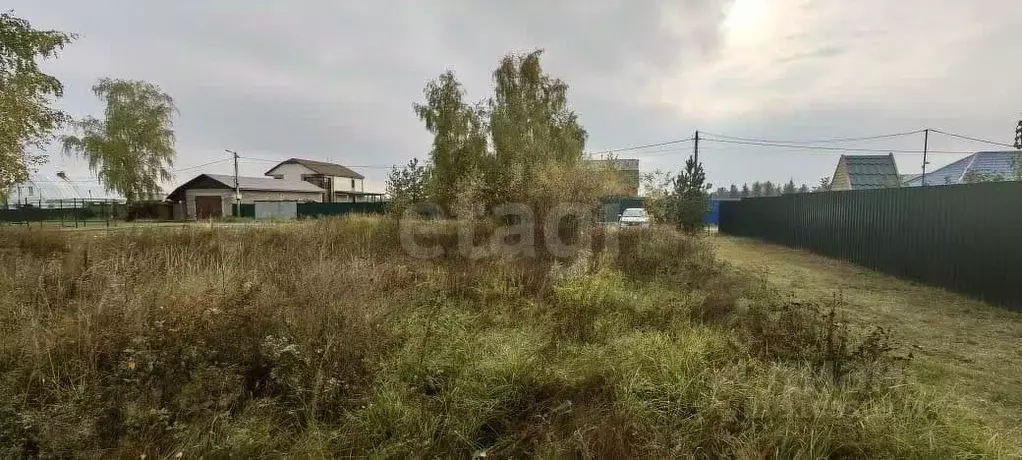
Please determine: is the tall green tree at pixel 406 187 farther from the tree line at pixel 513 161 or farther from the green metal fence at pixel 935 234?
the green metal fence at pixel 935 234

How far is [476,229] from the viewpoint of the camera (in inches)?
336

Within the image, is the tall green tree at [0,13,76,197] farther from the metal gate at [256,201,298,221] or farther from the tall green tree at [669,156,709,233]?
the metal gate at [256,201,298,221]

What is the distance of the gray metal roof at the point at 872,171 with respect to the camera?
22516mm

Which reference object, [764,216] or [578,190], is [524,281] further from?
[764,216]

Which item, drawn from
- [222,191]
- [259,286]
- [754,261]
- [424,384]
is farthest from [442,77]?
[222,191]

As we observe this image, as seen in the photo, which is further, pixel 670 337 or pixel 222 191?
pixel 222 191

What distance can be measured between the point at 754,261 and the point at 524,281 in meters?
7.42

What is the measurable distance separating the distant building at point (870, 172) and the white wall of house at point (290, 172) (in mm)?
44680

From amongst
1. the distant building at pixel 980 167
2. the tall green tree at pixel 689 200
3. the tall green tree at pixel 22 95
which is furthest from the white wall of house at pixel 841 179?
the tall green tree at pixel 22 95

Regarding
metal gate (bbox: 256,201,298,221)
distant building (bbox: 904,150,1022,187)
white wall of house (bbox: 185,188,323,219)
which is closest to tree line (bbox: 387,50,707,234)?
distant building (bbox: 904,150,1022,187)

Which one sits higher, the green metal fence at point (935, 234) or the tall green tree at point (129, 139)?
the tall green tree at point (129, 139)

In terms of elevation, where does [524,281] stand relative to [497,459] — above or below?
above

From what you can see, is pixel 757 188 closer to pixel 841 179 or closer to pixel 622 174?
pixel 841 179

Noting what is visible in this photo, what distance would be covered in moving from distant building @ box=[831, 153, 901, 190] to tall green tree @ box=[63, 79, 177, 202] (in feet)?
136
